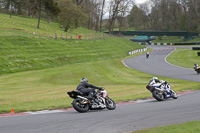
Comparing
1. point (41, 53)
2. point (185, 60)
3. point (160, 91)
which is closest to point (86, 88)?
point (160, 91)

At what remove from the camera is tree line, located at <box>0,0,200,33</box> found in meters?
86.0

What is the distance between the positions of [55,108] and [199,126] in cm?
761

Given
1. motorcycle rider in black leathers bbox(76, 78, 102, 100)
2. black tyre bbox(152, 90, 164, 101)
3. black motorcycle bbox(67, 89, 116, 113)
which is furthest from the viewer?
black tyre bbox(152, 90, 164, 101)

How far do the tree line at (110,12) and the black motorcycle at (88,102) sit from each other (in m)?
71.3

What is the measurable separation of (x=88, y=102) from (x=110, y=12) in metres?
107

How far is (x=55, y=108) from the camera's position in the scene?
1466 cm

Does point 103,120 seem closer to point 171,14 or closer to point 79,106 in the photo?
point 79,106

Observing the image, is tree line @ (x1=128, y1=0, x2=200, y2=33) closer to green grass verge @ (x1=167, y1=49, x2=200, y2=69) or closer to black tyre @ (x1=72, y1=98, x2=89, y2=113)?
green grass verge @ (x1=167, y1=49, x2=200, y2=69)

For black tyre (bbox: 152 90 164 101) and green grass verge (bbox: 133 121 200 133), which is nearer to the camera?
green grass verge (bbox: 133 121 200 133)

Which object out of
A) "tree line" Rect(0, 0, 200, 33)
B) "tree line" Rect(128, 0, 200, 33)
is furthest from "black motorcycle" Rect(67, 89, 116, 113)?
"tree line" Rect(128, 0, 200, 33)

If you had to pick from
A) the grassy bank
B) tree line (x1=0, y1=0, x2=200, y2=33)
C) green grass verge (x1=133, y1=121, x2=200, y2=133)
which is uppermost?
tree line (x1=0, y1=0, x2=200, y2=33)

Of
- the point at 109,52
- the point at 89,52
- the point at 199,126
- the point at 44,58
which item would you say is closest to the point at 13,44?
the point at 44,58

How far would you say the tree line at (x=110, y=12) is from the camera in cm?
8600

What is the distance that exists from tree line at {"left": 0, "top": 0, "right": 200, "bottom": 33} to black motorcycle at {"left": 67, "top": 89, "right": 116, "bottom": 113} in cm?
7134
